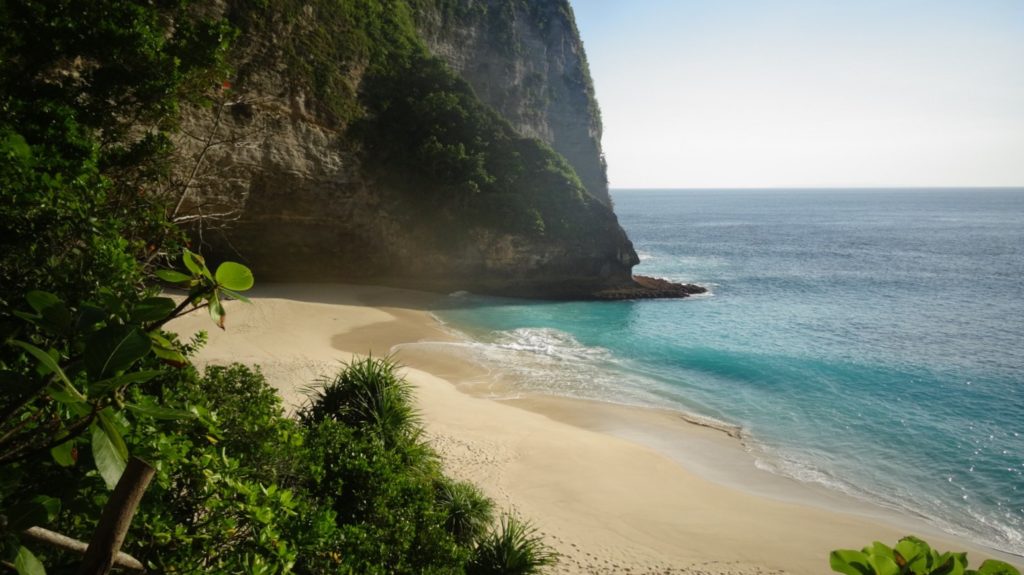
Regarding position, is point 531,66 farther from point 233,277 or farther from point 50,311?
point 50,311

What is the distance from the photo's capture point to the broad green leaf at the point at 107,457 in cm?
137

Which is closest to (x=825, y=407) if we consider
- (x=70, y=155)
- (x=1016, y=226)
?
(x=70, y=155)

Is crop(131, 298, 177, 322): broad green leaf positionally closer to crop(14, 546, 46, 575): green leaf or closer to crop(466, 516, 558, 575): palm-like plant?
crop(14, 546, 46, 575): green leaf

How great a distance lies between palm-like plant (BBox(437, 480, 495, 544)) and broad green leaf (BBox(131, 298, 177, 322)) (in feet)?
19.5

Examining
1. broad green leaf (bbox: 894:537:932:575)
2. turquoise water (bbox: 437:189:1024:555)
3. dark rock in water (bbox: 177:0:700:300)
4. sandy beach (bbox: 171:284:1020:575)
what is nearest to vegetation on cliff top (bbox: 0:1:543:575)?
broad green leaf (bbox: 894:537:932:575)

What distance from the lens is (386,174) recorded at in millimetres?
28078

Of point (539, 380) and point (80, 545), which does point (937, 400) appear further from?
point (80, 545)

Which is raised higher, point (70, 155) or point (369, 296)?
point (70, 155)

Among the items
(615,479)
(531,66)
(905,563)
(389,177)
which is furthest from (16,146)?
(531,66)

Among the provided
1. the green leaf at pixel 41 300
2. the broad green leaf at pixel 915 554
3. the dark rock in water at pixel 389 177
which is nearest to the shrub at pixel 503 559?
the broad green leaf at pixel 915 554

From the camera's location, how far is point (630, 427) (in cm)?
1438

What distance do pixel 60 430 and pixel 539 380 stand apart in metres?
16.4

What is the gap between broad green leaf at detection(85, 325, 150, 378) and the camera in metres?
1.36

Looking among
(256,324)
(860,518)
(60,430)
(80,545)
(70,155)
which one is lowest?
(860,518)
